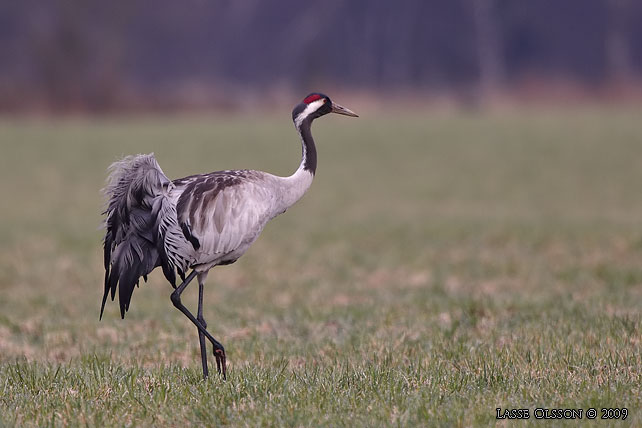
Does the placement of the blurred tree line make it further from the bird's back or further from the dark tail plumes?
the dark tail plumes

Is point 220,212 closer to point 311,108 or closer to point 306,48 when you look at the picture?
point 311,108

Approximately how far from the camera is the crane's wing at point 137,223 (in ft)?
19.6

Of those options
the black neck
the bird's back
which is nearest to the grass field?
the bird's back

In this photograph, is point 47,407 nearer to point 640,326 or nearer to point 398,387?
point 398,387

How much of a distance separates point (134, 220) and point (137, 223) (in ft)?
0.11

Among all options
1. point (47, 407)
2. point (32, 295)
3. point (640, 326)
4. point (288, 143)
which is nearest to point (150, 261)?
point (47, 407)

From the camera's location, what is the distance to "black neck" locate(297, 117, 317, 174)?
21.4 feet

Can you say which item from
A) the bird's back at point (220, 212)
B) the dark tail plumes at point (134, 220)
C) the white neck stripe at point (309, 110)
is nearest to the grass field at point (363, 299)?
the dark tail plumes at point (134, 220)

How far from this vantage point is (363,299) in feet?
36.2

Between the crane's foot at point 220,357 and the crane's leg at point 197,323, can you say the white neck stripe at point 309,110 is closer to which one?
the crane's leg at point 197,323

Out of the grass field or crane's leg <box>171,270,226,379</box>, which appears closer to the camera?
the grass field

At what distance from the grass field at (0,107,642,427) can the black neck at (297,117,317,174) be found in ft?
5.26

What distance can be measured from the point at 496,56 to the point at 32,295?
5105cm

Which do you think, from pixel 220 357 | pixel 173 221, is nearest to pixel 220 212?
pixel 173 221
